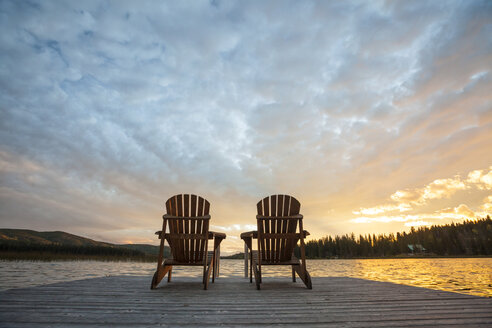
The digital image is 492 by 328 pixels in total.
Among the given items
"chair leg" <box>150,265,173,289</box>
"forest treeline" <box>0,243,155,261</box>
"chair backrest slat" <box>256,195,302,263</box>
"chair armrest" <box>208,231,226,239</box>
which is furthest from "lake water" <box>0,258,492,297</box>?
"forest treeline" <box>0,243,155,261</box>

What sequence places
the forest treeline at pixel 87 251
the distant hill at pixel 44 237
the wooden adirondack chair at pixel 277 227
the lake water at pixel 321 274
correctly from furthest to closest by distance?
1. the distant hill at pixel 44 237
2. the forest treeline at pixel 87 251
3. the lake water at pixel 321 274
4. the wooden adirondack chair at pixel 277 227

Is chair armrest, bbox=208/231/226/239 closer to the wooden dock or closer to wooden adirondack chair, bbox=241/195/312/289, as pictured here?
wooden adirondack chair, bbox=241/195/312/289

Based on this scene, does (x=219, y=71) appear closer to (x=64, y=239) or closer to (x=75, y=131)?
(x=75, y=131)

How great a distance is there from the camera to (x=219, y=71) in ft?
68.6

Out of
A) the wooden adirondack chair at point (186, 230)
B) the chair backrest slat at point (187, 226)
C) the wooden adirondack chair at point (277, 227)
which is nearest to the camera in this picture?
the wooden adirondack chair at point (186, 230)

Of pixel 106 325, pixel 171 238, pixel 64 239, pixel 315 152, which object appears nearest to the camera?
pixel 106 325

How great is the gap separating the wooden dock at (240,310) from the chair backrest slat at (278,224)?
128 cm

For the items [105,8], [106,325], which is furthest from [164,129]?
[106,325]

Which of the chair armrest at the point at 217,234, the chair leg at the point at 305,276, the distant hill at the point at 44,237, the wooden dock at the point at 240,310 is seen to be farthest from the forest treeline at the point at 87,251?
the distant hill at the point at 44,237

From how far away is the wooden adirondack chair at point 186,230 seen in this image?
157 inches

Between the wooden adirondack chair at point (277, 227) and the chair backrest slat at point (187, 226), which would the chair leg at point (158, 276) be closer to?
the chair backrest slat at point (187, 226)

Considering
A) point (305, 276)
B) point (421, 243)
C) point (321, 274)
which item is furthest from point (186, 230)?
point (421, 243)

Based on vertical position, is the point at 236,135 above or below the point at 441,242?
above

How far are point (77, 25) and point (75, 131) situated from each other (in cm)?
870
